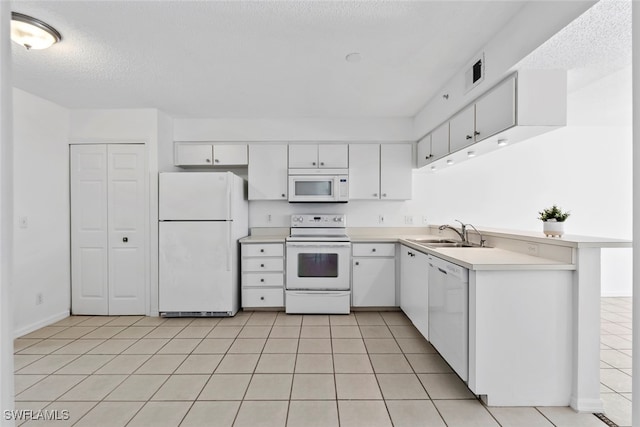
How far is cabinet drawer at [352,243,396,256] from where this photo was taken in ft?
11.9

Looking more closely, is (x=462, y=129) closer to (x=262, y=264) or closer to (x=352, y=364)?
(x=352, y=364)

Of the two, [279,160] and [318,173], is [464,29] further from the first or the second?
[279,160]

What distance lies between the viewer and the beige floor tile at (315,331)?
115 inches

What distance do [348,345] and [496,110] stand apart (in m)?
2.21

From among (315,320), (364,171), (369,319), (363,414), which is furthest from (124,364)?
(364,171)

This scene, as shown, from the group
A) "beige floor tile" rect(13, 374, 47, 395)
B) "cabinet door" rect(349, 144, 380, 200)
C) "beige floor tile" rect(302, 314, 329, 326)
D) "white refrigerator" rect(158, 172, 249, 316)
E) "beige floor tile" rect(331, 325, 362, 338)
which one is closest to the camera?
"beige floor tile" rect(13, 374, 47, 395)

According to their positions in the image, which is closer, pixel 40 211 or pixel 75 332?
pixel 75 332

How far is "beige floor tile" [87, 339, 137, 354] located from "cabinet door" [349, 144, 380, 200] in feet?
9.21

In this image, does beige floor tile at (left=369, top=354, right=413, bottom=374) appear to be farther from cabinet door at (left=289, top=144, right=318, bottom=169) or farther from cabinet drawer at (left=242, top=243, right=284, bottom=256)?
cabinet door at (left=289, top=144, right=318, bottom=169)

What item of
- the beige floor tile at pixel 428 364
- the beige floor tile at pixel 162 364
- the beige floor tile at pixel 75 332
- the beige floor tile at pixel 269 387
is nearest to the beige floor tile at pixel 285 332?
the beige floor tile at pixel 269 387

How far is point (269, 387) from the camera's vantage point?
6.75 feet

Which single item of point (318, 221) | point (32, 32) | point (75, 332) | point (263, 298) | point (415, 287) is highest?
point (32, 32)

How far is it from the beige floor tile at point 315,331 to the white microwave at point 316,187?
1502 mm

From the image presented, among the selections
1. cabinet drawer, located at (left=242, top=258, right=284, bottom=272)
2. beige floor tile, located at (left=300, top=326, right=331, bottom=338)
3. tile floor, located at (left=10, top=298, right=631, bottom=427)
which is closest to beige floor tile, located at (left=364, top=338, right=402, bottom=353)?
tile floor, located at (left=10, top=298, right=631, bottom=427)
